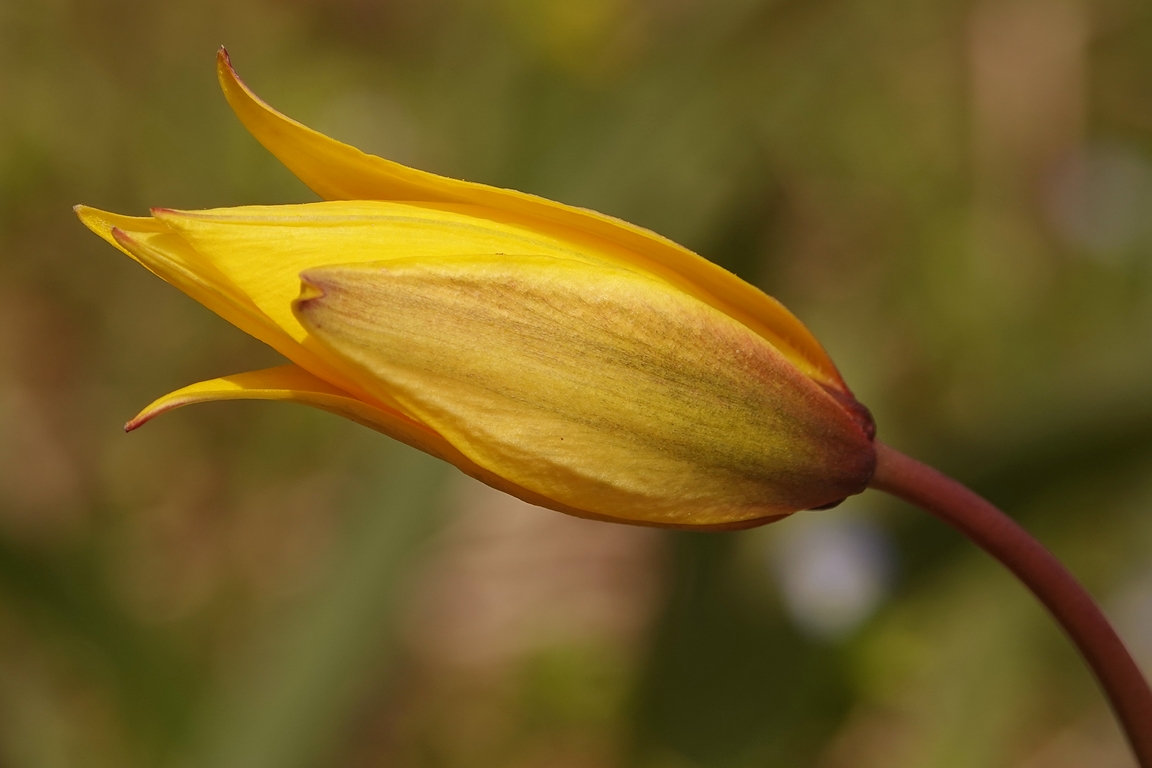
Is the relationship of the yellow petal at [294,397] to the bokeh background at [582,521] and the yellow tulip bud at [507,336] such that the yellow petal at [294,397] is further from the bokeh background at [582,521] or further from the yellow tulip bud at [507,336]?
the bokeh background at [582,521]

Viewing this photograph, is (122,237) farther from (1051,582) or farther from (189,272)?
(1051,582)

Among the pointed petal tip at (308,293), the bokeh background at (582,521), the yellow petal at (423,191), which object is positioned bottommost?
the bokeh background at (582,521)

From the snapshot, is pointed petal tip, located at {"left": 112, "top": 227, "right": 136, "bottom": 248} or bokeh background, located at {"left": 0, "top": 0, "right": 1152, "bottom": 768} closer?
pointed petal tip, located at {"left": 112, "top": 227, "right": 136, "bottom": 248}

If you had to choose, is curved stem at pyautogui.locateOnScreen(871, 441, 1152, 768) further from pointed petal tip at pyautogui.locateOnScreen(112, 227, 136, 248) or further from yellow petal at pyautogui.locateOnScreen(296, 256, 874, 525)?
pointed petal tip at pyautogui.locateOnScreen(112, 227, 136, 248)

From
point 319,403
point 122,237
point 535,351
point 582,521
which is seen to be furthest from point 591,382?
point 582,521

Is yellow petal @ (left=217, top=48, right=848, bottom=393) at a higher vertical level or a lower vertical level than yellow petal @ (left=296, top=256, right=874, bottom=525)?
higher

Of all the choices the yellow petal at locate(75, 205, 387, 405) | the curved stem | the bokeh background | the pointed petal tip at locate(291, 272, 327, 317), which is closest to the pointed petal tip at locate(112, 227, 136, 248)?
the yellow petal at locate(75, 205, 387, 405)

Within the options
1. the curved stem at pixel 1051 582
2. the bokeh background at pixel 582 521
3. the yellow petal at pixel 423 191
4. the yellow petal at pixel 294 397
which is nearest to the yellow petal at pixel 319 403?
the yellow petal at pixel 294 397

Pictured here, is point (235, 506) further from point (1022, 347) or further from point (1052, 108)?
point (1052, 108)
